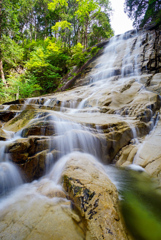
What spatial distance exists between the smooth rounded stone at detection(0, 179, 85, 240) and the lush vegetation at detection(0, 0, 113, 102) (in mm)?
11974

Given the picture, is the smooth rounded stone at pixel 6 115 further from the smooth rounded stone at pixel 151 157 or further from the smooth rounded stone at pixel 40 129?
the smooth rounded stone at pixel 151 157

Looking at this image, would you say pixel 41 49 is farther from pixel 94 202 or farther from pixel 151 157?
pixel 94 202

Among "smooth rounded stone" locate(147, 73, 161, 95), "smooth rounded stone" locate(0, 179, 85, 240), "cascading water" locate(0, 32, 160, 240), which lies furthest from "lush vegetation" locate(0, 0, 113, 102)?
"smooth rounded stone" locate(0, 179, 85, 240)

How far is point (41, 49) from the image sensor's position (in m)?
16.1

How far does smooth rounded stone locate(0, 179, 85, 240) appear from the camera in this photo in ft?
5.38

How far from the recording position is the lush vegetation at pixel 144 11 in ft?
47.3

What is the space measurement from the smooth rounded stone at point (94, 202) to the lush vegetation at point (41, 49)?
485 inches

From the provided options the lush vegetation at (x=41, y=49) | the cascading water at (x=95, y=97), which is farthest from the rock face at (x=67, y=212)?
the lush vegetation at (x=41, y=49)

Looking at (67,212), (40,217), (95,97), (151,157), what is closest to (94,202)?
(67,212)

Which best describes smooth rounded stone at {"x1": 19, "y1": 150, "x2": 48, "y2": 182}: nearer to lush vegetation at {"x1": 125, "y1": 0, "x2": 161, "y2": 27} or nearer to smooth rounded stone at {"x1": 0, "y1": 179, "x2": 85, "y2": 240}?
smooth rounded stone at {"x1": 0, "y1": 179, "x2": 85, "y2": 240}

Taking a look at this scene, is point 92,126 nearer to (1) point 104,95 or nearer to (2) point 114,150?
(2) point 114,150

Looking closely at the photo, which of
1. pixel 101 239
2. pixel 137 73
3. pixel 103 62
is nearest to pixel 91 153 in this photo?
pixel 101 239

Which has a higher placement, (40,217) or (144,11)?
(144,11)

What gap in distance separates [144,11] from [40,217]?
2425cm
